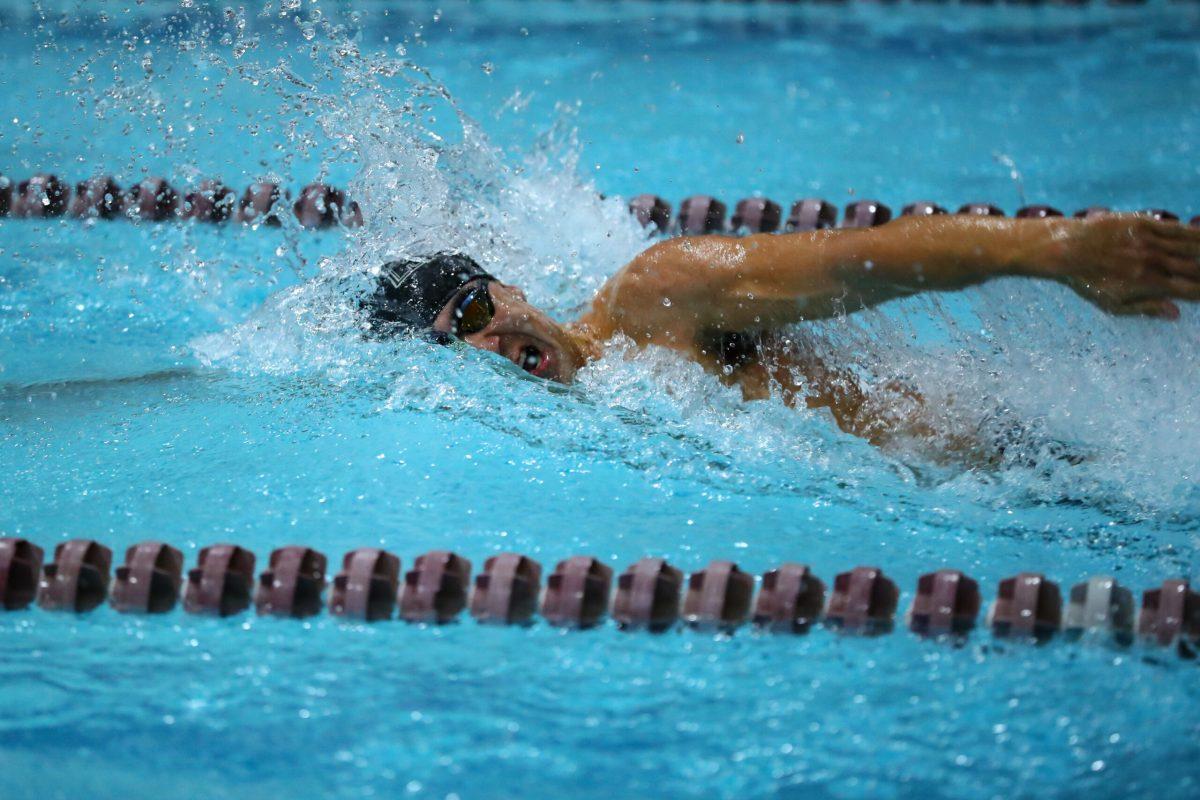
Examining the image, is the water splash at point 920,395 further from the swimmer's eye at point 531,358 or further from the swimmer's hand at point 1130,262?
the swimmer's hand at point 1130,262

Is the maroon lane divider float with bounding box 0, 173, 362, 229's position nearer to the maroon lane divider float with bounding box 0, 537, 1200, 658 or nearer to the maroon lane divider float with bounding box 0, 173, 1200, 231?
the maroon lane divider float with bounding box 0, 173, 1200, 231

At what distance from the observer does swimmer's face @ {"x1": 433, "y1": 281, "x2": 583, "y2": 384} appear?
2604mm

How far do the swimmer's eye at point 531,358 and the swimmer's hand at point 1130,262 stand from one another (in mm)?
1111

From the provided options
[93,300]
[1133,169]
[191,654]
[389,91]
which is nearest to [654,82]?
[1133,169]

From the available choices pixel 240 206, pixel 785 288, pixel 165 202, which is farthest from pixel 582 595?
pixel 165 202

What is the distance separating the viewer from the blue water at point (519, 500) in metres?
1.77

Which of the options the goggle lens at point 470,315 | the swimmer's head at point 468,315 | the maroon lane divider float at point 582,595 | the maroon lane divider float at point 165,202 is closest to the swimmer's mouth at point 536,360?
the swimmer's head at point 468,315

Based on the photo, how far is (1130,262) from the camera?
1.87 meters

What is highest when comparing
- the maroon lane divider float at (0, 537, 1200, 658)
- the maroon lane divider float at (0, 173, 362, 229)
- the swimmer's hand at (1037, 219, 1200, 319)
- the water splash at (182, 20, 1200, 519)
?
the maroon lane divider float at (0, 173, 362, 229)

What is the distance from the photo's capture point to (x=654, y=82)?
6512 millimetres

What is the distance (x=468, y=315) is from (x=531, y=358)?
0.17m

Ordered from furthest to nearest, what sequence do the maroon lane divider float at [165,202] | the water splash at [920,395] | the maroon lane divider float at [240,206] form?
the maroon lane divider float at [165,202] < the maroon lane divider float at [240,206] < the water splash at [920,395]

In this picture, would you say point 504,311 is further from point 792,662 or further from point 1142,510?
point 1142,510

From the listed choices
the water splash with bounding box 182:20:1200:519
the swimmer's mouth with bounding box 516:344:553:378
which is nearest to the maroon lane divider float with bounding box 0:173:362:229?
the water splash with bounding box 182:20:1200:519
